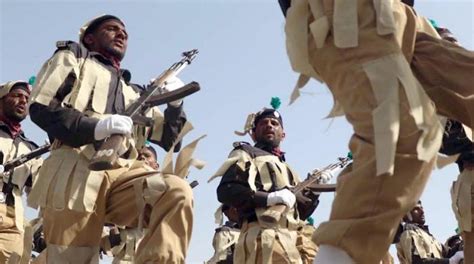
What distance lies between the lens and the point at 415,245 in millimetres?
10391

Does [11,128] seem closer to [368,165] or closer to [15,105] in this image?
[15,105]

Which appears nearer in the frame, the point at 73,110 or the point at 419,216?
the point at 73,110

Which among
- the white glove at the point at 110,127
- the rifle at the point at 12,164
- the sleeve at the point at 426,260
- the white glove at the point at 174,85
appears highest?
the white glove at the point at 110,127

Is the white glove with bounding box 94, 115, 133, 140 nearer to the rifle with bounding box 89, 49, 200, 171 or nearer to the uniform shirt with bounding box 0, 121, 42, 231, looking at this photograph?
the rifle with bounding box 89, 49, 200, 171

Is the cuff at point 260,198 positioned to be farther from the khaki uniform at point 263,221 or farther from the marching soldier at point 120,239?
the marching soldier at point 120,239

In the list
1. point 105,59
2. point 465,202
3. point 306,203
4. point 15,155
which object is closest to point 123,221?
point 105,59

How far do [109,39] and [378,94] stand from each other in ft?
8.45

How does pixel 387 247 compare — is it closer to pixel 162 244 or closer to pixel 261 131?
pixel 162 244

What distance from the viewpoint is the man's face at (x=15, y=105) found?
6.64 m

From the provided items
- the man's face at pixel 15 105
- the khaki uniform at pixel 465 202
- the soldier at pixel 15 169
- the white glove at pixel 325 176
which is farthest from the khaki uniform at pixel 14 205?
the khaki uniform at pixel 465 202

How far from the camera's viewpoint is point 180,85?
16.7 ft

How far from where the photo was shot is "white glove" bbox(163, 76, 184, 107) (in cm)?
497

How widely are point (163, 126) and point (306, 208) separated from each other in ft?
8.60

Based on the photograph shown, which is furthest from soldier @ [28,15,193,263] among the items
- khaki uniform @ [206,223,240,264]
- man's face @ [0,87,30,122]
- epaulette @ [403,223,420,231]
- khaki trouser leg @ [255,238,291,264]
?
epaulette @ [403,223,420,231]
